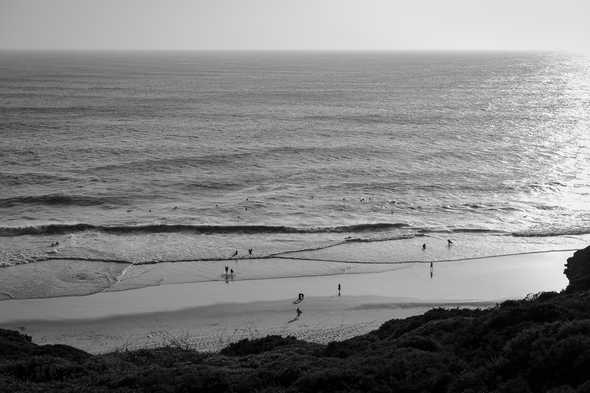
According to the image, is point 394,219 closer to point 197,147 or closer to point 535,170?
point 535,170

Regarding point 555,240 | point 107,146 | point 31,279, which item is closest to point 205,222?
point 31,279

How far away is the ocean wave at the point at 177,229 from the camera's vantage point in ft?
133

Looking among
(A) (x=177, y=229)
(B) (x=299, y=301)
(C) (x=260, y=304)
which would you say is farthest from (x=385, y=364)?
(A) (x=177, y=229)

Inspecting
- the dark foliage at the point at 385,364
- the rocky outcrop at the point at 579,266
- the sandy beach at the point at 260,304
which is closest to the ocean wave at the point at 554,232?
the sandy beach at the point at 260,304

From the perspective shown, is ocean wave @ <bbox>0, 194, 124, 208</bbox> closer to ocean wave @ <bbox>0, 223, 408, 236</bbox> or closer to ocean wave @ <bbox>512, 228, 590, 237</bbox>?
ocean wave @ <bbox>0, 223, 408, 236</bbox>

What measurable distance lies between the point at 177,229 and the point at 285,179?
15.4 meters

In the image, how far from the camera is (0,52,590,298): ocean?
131 ft

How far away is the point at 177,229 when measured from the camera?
137 feet

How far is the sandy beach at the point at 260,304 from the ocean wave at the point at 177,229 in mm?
6146

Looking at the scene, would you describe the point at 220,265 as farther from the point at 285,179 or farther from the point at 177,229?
the point at 285,179

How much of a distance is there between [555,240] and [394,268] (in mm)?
12436

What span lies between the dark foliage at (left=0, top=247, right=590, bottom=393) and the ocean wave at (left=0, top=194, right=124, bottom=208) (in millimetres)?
29143

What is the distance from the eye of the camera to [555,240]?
40844 millimetres

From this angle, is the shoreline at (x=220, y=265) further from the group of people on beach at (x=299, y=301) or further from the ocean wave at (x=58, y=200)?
the ocean wave at (x=58, y=200)
